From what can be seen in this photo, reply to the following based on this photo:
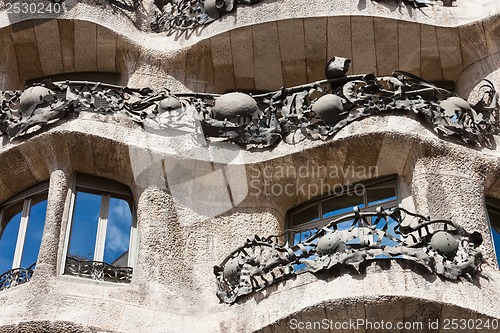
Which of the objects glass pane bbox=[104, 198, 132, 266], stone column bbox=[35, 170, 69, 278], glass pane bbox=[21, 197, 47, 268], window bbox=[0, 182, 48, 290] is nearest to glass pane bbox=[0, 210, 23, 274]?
window bbox=[0, 182, 48, 290]

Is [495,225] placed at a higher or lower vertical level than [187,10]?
lower

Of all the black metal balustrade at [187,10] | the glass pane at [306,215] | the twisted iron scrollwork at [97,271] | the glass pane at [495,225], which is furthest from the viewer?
the black metal balustrade at [187,10]

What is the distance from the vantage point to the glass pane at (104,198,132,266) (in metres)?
13.2

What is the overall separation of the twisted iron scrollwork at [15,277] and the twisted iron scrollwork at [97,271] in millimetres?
472

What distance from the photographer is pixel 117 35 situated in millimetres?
15719

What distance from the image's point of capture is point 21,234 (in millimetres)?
13500

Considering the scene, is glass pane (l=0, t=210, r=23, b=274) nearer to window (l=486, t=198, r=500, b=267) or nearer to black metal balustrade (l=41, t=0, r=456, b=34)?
black metal balustrade (l=41, t=0, r=456, b=34)

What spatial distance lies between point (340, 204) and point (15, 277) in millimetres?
4262

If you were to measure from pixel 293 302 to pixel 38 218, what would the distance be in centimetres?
399

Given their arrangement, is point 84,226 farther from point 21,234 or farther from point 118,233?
point 21,234

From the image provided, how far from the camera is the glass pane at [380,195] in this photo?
536 inches

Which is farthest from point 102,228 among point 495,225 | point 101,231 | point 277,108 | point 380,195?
point 495,225

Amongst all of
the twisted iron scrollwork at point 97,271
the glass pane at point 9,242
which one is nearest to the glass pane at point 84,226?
the twisted iron scrollwork at point 97,271

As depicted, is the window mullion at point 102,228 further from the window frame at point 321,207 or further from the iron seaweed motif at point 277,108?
the window frame at point 321,207
